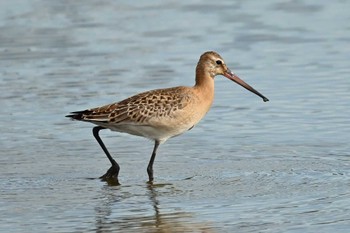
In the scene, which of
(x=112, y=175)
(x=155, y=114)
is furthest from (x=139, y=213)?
(x=155, y=114)

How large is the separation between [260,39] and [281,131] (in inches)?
170

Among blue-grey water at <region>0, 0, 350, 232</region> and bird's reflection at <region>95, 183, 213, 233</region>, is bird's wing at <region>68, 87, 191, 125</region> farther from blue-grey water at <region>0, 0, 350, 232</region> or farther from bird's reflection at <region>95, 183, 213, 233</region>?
bird's reflection at <region>95, 183, 213, 233</region>

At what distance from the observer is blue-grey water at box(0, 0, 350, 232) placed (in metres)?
10.3

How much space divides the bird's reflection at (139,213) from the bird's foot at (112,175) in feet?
0.48

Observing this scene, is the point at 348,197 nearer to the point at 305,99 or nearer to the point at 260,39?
the point at 305,99

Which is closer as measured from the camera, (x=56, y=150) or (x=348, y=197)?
(x=348, y=197)

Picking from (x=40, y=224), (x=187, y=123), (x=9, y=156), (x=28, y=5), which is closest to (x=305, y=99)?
(x=187, y=123)

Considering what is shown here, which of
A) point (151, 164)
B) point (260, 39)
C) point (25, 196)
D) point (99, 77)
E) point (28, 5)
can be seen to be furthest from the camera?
point (28, 5)

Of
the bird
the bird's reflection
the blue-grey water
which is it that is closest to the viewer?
the bird's reflection

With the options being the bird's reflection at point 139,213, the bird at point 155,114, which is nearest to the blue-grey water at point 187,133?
the bird's reflection at point 139,213

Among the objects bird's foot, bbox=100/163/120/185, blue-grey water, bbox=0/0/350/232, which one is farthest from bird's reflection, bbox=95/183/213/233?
bird's foot, bbox=100/163/120/185

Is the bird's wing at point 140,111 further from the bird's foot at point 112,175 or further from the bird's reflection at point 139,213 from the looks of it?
the bird's reflection at point 139,213

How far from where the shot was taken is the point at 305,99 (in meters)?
14.0

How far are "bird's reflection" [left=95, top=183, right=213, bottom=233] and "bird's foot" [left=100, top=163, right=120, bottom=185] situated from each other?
15cm
